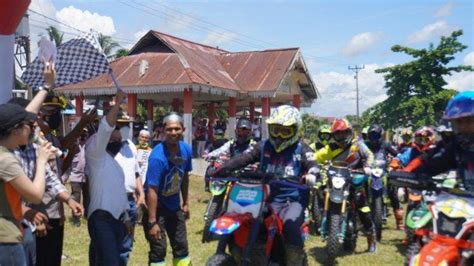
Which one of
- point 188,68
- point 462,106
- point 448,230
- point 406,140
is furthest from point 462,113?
point 188,68

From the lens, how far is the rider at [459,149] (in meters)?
3.85

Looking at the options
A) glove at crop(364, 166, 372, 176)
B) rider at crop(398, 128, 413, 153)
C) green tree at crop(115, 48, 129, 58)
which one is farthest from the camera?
green tree at crop(115, 48, 129, 58)

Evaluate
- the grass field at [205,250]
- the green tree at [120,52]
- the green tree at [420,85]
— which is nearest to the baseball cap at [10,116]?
the grass field at [205,250]

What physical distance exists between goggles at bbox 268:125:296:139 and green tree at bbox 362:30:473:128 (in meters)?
18.6

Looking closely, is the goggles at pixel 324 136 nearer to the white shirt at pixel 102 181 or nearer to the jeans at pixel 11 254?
the white shirt at pixel 102 181

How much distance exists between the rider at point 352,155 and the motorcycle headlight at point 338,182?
60 centimetres

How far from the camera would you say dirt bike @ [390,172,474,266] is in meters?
3.35

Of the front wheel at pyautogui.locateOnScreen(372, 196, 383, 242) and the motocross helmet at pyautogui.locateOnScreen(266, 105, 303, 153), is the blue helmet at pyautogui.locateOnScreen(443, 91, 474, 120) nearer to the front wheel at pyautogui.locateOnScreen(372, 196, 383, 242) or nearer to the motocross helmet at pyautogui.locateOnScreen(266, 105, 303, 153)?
the motocross helmet at pyautogui.locateOnScreen(266, 105, 303, 153)

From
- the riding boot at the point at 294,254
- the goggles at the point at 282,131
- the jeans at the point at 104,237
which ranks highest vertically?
the goggles at the point at 282,131

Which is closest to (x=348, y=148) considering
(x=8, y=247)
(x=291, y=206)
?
(x=291, y=206)

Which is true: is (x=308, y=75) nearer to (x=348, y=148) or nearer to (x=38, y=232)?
(x=348, y=148)

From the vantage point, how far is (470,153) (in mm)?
3998

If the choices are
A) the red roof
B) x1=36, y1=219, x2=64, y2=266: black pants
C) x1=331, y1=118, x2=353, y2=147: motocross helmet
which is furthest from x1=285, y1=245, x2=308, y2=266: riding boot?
the red roof

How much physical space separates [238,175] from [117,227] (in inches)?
47.7
